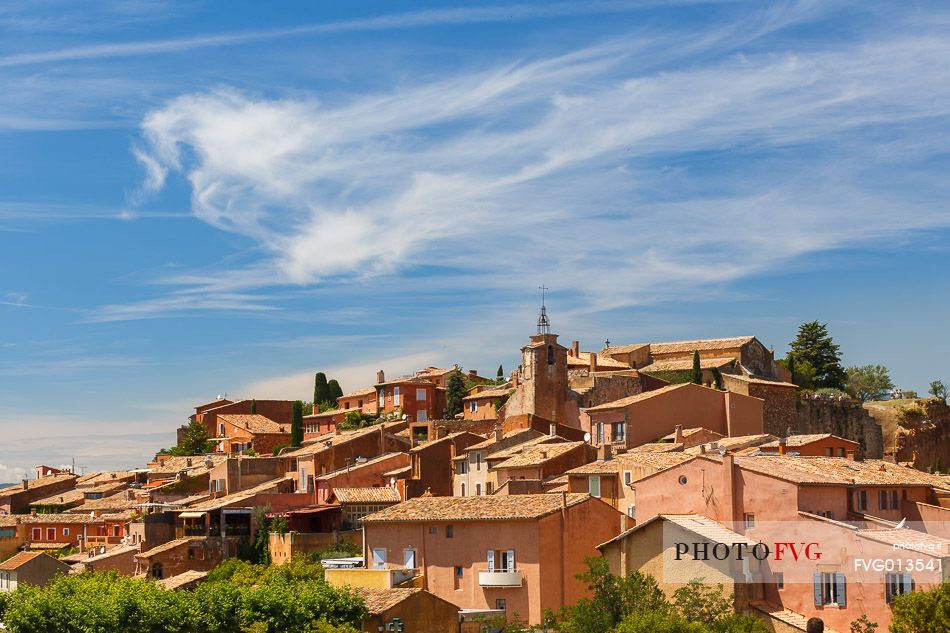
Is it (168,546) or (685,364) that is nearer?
(168,546)

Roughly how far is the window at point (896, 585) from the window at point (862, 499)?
22.9ft

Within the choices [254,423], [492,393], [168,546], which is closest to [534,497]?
[168,546]

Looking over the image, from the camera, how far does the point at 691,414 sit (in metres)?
67.7

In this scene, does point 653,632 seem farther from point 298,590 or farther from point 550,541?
point 298,590

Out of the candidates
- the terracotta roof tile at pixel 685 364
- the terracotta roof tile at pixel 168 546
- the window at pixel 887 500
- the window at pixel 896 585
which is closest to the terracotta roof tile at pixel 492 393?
the terracotta roof tile at pixel 685 364

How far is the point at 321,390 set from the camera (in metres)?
101

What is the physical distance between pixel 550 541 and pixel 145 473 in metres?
49.4

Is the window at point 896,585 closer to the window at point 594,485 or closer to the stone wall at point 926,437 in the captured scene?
the window at point 594,485

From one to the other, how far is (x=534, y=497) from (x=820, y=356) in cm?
4386

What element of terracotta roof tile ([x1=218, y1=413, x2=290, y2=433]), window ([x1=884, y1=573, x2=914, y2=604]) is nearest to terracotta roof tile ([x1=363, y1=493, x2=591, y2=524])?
window ([x1=884, y1=573, x2=914, y2=604])

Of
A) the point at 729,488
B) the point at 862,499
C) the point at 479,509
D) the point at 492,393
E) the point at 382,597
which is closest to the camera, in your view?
the point at 729,488

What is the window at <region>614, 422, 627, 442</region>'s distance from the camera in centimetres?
6500

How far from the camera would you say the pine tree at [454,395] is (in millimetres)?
86250

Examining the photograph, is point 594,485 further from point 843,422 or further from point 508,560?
point 843,422
